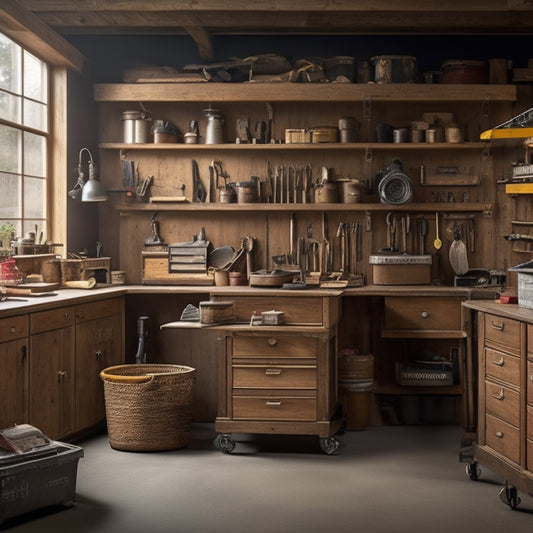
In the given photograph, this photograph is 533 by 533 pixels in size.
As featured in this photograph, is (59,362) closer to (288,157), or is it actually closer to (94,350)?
(94,350)

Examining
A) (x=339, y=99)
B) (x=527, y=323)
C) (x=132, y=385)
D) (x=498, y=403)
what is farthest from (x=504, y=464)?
(x=339, y=99)

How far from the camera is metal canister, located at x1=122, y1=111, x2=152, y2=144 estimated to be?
6.66 m

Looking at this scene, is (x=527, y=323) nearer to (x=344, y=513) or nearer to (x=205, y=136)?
(x=344, y=513)

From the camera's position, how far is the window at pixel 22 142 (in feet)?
18.7

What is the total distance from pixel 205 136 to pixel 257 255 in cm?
102

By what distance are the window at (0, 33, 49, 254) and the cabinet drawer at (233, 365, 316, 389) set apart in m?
1.76

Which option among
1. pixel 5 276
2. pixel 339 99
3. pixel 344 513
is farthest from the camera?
pixel 339 99

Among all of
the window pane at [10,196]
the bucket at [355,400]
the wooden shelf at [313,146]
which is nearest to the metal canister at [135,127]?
the wooden shelf at [313,146]

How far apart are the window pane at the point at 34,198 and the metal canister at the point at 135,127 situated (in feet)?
2.59

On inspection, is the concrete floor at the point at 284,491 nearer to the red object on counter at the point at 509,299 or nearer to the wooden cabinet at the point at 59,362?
the wooden cabinet at the point at 59,362

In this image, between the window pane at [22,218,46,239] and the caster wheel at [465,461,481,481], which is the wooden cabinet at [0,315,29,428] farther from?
the caster wheel at [465,461,481,481]

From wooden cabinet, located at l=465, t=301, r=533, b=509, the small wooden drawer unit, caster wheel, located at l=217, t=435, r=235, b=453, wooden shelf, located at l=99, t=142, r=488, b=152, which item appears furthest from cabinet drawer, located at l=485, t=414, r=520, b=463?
wooden shelf, located at l=99, t=142, r=488, b=152

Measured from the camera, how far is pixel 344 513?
14.0 ft

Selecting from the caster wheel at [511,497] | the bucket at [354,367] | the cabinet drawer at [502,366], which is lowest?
the caster wheel at [511,497]
